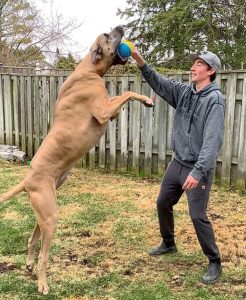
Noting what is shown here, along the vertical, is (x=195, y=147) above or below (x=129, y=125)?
above

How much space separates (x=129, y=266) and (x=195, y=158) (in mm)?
1362

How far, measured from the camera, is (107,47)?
391 centimetres

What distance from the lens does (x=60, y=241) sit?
504 centimetres

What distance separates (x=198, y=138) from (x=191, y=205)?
0.64 m

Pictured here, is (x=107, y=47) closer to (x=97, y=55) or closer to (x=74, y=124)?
(x=97, y=55)

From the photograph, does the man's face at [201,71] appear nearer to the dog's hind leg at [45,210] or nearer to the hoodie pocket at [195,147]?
the hoodie pocket at [195,147]

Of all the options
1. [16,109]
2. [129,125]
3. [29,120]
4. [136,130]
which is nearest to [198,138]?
[136,130]

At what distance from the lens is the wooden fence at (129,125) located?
7000 millimetres

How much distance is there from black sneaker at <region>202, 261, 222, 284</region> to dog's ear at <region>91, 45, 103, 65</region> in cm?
226

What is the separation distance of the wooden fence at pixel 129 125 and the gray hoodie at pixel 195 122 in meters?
2.88

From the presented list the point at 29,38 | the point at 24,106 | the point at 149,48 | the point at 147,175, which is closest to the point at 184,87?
the point at 147,175

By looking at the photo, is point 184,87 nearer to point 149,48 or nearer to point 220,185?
point 220,185

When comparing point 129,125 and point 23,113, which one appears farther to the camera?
point 23,113

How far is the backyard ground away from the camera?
3926mm
